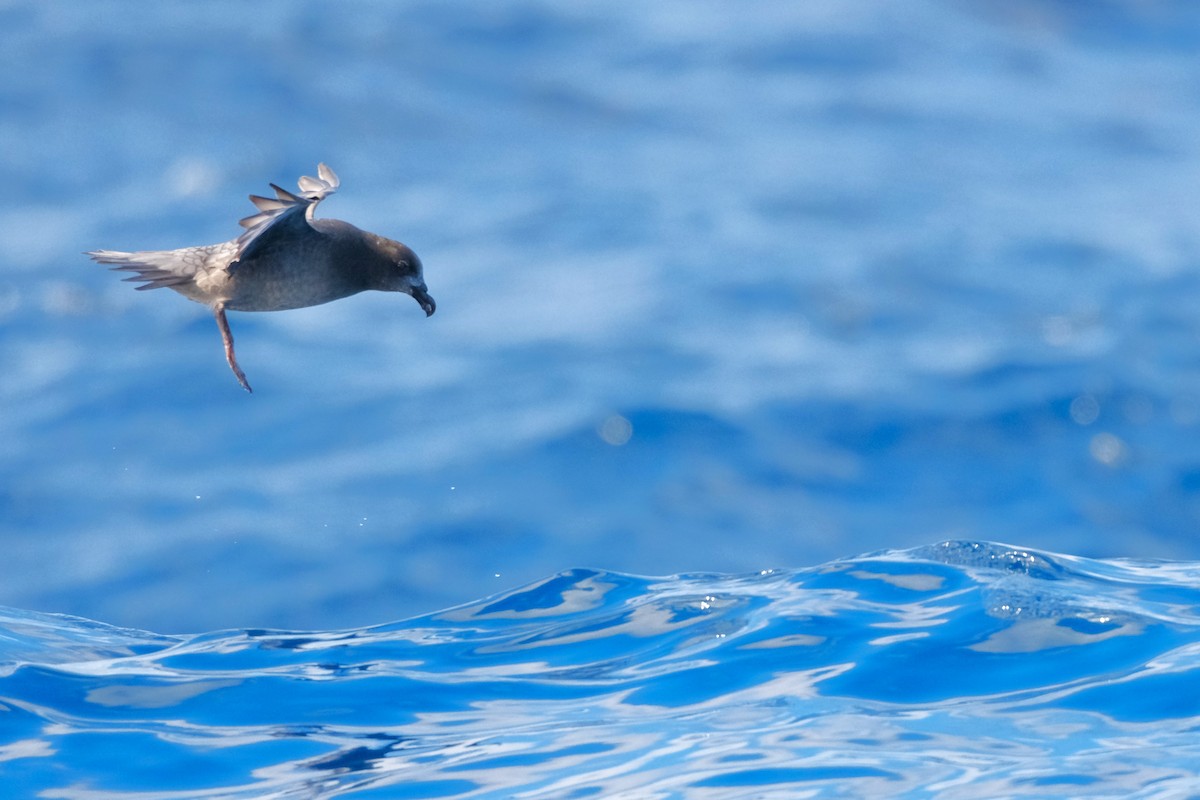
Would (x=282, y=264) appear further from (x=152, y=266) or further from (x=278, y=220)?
(x=152, y=266)

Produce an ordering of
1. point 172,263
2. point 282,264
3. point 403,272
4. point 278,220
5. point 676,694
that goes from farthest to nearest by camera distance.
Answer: point 676,694 < point 403,272 < point 172,263 < point 282,264 < point 278,220

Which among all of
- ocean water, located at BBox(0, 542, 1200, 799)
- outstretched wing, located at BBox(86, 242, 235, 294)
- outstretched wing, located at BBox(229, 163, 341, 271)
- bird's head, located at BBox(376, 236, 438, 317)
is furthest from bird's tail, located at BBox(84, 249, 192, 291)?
ocean water, located at BBox(0, 542, 1200, 799)

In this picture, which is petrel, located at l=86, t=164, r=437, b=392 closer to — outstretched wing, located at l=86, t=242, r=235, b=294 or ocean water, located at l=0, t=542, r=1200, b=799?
outstretched wing, located at l=86, t=242, r=235, b=294

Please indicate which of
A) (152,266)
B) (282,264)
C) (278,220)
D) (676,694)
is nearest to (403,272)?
(282,264)

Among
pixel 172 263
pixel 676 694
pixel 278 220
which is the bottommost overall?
A: pixel 676 694

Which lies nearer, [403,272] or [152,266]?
[152,266]

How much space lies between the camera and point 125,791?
22.0 ft

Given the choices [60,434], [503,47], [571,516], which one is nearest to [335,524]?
[571,516]

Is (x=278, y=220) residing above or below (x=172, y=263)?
below

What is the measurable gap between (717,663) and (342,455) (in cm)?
839

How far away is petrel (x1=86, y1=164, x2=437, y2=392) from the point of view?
5.86 meters

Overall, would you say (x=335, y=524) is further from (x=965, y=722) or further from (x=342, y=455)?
(x=965, y=722)

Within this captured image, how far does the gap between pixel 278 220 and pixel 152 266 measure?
2.53 feet

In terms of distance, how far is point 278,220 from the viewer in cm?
569
